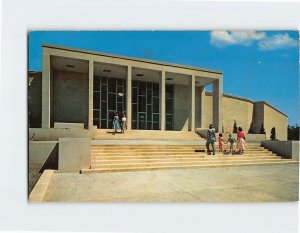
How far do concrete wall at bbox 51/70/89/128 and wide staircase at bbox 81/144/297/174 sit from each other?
22.9 feet

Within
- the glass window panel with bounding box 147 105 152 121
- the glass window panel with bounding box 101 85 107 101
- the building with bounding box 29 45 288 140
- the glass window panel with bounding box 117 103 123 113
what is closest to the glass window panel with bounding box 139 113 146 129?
the building with bounding box 29 45 288 140

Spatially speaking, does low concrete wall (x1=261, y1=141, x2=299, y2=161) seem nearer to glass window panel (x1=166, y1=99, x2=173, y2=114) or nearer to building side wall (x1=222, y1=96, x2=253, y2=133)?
building side wall (x1=222, y1=96, x2=253, y2=133)

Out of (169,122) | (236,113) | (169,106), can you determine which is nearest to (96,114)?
(169,122)

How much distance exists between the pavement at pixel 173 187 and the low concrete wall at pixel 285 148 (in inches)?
147

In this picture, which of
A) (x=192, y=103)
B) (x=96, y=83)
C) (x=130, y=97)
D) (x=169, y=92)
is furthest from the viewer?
(x=169, y=92)

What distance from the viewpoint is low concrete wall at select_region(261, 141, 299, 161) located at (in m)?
12.2

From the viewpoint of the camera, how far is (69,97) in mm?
16844

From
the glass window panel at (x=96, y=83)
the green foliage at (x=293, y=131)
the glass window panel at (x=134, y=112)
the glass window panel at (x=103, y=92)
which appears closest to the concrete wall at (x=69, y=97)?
the glass window panel at (x=96, y=83)

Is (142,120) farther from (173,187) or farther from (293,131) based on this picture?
(173,187)

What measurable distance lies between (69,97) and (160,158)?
9.21 m

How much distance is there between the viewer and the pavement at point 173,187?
622 cm

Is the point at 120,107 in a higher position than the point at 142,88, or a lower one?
lower
